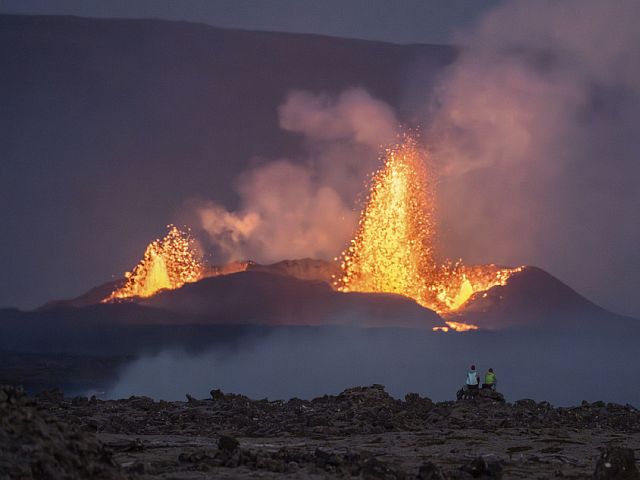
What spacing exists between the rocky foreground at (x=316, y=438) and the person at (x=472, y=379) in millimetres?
1001

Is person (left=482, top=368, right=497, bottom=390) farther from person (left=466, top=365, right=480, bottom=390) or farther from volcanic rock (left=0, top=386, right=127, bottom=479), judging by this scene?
volcanic rock (left=0, top=386, right=127, bottom=479)

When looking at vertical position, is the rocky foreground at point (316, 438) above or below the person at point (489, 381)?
below

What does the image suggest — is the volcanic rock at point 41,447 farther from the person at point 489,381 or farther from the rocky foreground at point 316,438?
the person at point 489,381

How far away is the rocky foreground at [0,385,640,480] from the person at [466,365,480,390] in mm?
1001

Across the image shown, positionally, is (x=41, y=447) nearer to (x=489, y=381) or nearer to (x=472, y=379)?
(x=472, y=379)

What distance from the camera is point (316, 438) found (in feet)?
92.2

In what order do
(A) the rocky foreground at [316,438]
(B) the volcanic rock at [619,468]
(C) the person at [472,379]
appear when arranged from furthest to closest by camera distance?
(C) the person at [472,379] → (B) the volcanic rock at [619,468] → (A) the rocky foreground at [316,438]

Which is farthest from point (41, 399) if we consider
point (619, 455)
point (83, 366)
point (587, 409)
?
point (83, 366)

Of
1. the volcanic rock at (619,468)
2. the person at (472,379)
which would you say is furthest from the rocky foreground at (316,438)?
the person at (472,379)

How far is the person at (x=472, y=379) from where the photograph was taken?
40.2m

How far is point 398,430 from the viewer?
98.2 feet

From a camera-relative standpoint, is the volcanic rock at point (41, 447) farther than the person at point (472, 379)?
No

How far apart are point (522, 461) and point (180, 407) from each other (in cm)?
1579

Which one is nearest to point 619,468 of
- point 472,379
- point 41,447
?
point 41,447
